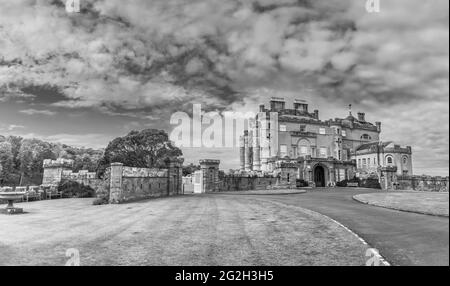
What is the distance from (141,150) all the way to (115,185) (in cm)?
1040

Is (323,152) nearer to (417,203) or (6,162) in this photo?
(417,203)

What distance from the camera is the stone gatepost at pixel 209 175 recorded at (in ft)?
116

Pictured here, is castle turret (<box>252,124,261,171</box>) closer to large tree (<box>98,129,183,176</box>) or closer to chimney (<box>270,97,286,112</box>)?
chimney (<box>270,97,286,112</box>)

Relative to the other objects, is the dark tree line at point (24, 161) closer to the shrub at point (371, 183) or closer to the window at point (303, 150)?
the shrub at point (371, 183)

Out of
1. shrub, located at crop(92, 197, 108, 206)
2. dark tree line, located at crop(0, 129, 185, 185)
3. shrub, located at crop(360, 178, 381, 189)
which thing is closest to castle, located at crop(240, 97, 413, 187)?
shrub, located at crop(360, 178, 381, 189)

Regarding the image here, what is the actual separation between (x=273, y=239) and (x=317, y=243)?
1.18 m

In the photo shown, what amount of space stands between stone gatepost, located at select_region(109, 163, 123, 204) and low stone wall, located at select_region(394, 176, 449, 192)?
1543 inches

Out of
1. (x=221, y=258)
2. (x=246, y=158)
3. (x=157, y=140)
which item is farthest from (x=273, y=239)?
(x=246, y=158)

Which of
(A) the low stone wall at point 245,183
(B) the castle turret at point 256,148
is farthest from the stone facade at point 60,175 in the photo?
(B) the castle turret at point 256,148

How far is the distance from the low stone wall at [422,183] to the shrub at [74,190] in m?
40.0

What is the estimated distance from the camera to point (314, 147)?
7006 centimetres

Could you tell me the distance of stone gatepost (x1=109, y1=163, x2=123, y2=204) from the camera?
20.8m

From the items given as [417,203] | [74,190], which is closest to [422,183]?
[417,203]
